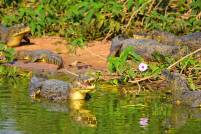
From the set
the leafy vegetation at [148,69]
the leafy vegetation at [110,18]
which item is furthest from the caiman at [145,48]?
the leafy vegetation at [148,69]

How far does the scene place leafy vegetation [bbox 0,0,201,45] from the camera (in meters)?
13.8

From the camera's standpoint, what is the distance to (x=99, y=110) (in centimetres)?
868

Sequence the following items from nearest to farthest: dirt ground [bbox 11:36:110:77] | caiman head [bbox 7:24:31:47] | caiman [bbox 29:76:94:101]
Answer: caiman [bbox 29:76:94:101] → dirt ground [bbox 11:36:110:77] → caiman head [bbox 7:24:31:47]

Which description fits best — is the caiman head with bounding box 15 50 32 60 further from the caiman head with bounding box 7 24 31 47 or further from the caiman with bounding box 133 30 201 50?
the caiman with bounding box 133 30 201 50

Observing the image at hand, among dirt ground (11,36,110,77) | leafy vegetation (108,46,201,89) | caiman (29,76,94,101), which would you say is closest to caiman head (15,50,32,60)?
dirt ground (11,36,110,77)

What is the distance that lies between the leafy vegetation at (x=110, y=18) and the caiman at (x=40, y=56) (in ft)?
2.84

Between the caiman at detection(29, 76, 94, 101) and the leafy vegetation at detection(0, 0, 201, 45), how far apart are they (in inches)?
149

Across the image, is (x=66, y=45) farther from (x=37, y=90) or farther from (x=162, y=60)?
(x=37, y=90)

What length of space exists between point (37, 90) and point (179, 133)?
2.53 m

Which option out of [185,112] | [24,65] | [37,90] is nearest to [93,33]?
[24,65]

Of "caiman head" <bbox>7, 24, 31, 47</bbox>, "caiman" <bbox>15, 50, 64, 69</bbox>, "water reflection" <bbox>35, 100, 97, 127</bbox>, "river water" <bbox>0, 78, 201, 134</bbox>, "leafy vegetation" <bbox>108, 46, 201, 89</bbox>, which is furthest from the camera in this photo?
"caiman head" <bbox>7, 24, 31, 47</bbox>

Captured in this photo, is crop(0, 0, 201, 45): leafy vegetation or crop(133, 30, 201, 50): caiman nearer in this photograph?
crop(133, 30, 201, 50): caiman

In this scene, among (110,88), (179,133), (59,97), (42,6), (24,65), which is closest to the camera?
(179,133)

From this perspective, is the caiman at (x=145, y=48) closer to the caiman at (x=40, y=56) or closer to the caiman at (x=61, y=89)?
the caiman at (x=40, y=56)
